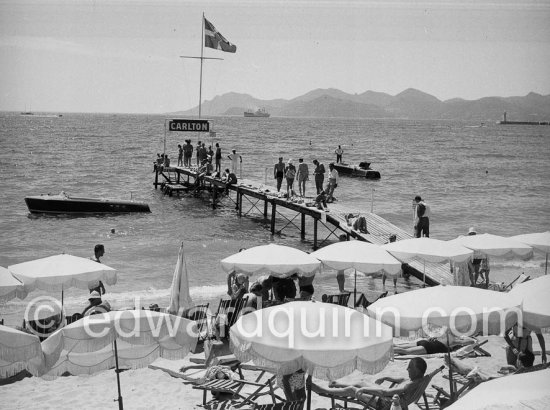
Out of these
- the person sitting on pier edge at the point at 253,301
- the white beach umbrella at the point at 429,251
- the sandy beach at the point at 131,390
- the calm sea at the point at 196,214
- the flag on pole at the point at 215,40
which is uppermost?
the flag on pole at the point at 215,40

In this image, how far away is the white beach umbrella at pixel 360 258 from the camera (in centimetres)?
1145

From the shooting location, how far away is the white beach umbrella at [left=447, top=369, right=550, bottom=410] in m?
4.56

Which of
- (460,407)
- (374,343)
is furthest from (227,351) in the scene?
(460,407)

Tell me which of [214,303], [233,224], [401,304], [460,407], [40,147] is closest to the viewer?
[460,407]

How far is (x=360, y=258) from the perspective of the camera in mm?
11617

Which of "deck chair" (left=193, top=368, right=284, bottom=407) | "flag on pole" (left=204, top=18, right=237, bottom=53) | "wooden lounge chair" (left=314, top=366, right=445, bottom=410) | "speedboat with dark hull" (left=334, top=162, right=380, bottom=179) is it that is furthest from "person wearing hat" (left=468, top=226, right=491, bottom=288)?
"speedboat with dark hull" (left=334, top=162, right=380, bottom=179)

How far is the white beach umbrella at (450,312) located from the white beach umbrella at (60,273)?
17.3 ft

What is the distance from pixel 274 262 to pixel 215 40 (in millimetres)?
24221

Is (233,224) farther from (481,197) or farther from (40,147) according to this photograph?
(40,147)

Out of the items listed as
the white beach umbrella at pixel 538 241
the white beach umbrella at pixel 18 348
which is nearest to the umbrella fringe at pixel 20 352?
the white beach umbrella at pixel 18 348

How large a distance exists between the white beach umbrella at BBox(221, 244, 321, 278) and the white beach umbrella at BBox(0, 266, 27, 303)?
362 cm

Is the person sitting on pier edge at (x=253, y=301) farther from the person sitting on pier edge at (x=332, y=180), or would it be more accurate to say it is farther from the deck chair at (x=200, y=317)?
the person sitting on pier edge at (x=332, y=180)

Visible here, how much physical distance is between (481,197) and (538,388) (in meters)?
43.4

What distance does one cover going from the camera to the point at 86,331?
6.88 metres
